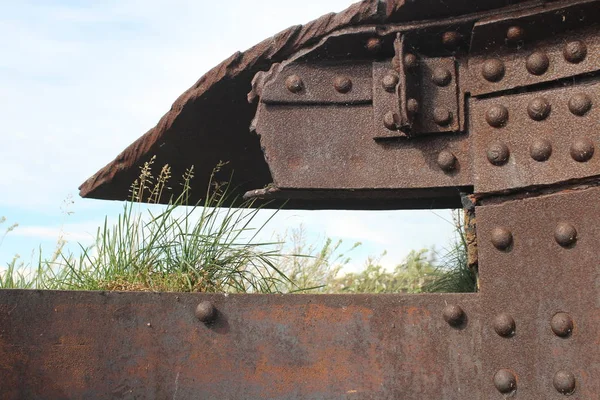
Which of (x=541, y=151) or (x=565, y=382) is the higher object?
(x=541, y=151)

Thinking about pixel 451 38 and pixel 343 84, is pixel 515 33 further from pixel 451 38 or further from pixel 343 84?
pixel 343 84

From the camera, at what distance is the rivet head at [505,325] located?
97.4 inches

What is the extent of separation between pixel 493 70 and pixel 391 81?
1.11ft

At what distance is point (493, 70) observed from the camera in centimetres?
260

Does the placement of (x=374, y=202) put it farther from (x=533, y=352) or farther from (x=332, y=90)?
(x=533, y=352)

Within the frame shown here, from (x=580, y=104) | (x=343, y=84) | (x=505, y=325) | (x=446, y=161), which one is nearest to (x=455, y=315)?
(x=505, y=325)

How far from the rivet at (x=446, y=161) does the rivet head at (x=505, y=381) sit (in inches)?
27.1

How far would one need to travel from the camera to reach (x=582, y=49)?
2.47 m

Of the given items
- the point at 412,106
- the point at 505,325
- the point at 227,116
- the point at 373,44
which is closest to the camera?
the point at 505,325

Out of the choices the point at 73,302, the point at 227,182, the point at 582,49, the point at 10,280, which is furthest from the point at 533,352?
the point at 10,280

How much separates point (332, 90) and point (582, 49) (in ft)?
2.76

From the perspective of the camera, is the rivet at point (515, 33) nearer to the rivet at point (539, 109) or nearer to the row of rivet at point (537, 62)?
the row of rivet at point (537, 62)

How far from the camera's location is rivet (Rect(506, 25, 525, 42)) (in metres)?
2.53

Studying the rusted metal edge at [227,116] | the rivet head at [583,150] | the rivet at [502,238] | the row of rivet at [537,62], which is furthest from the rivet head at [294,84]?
the rivet head at [583,150]
